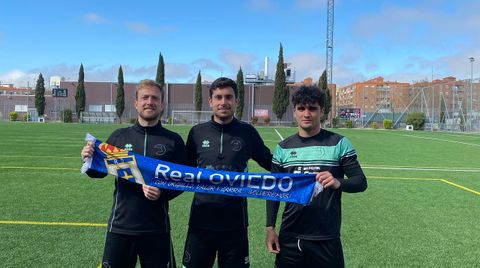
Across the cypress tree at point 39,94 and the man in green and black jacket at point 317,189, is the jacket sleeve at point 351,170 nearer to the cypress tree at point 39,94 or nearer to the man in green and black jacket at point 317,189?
the man in green and black jacket at point 317,189

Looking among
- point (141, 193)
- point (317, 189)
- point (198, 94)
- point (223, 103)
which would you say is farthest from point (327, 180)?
point (198, 94)

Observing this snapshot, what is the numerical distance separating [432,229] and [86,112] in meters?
68.7

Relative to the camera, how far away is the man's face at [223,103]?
3488 millimetres

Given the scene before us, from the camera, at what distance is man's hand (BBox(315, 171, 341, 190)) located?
295 cm

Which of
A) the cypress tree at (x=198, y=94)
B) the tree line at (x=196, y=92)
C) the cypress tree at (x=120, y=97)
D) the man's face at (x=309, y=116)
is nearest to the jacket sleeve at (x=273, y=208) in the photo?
the man's face at (x=309, y=116)

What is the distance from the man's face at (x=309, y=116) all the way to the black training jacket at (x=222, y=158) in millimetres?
595

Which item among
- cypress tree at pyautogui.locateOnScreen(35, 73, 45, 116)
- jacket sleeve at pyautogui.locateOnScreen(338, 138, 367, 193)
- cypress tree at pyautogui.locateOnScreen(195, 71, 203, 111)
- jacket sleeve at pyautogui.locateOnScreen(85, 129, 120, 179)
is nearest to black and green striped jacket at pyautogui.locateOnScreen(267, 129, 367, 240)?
jacket sleeve at pyautogui.locateOnScreen(338, 138, 367, 193)

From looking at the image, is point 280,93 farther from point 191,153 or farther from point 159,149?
point 159,149

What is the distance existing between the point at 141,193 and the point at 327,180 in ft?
4.97

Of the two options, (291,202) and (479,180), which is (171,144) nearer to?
(291,202)

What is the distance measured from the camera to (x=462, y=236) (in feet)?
19.1

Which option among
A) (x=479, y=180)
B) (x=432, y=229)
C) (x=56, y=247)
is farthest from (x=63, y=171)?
(x=479, y=180)

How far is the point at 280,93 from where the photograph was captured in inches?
2576

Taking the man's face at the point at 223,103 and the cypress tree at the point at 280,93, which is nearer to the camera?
the man's face at the point at 223,103
